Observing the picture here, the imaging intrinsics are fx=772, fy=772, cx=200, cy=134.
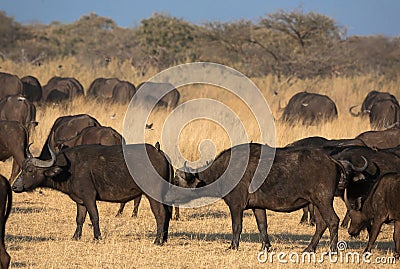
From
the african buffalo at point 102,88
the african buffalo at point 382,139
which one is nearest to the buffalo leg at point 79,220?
the african buffalo at point 382,139

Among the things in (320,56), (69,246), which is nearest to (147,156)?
(69,246)

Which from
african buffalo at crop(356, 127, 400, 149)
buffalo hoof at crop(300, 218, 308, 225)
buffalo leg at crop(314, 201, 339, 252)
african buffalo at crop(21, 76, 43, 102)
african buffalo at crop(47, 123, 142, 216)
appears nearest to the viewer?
buffalo leg at crop(314, 201, 339, 252)

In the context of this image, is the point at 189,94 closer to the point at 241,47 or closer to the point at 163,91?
the point at 163,91

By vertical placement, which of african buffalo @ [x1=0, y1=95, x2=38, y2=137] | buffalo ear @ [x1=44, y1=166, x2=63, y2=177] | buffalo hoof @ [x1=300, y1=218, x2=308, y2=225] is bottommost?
buffalo hoof @ [x1=300, y1=218, x2=308, y2=225]

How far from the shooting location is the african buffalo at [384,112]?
24.5m

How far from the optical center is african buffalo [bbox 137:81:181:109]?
93.3 feet

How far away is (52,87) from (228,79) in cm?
915

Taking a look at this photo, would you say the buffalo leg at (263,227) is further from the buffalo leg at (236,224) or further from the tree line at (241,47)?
the tree line at (241,47)

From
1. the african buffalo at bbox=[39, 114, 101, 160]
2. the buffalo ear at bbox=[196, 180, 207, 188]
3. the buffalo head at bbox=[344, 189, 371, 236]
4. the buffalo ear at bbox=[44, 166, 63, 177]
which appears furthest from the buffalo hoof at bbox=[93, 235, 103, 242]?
the african buffalo at bbox=[39, 114, 101, 160]

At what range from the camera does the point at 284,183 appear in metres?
10.2

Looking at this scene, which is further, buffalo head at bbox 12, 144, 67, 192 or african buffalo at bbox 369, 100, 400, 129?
african buffalo at bbox 369, 100, 400, 129

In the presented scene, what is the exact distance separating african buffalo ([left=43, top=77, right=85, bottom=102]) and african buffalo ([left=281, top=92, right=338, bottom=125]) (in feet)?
24.6

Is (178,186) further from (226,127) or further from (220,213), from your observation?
(226,127)

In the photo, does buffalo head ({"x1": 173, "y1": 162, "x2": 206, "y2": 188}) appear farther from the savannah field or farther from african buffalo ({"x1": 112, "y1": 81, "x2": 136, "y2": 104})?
african buffalo ({"x1": 112, "y1": 81, "x2": 136, "y2": 104})
